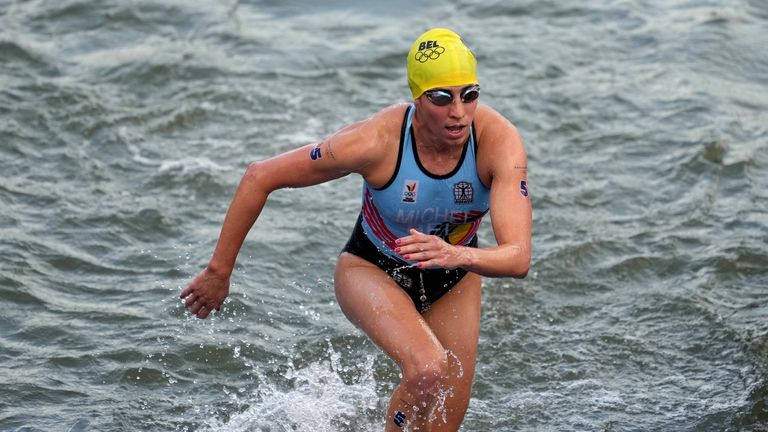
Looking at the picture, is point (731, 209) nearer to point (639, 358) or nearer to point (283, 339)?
point (639, 358)

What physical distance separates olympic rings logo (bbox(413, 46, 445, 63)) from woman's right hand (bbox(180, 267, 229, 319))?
1688 mm

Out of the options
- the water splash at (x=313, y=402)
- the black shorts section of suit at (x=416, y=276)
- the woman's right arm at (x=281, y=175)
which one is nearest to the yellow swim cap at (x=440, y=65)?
the woman's right arm at (x=281, y=175)

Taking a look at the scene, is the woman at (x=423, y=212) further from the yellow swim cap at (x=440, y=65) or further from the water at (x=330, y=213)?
the water at (x=330, y=213)

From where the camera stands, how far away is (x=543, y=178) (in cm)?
1188

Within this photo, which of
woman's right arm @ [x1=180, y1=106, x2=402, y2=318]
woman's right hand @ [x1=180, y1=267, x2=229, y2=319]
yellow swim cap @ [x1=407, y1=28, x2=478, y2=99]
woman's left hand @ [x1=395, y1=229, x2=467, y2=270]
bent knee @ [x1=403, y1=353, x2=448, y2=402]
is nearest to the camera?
woman's left hand @ [x1=395, y1=229, x2=467, y2=270]

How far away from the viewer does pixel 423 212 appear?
6723 millimetres

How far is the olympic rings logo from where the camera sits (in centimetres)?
646

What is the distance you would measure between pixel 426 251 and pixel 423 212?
106 centimetres

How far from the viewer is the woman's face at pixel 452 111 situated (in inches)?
251

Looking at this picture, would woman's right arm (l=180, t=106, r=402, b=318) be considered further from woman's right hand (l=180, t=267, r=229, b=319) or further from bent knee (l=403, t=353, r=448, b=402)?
bent knee (l=403, t=353, r=448, b=402)

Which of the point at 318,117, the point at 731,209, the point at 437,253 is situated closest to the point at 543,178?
the point at 731,209

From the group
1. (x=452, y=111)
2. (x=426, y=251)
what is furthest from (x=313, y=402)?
(x=426, y=251)

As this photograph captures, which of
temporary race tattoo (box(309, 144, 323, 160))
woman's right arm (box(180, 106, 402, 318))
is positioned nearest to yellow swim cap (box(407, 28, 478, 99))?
woman's right arm (box(180, 106, 402, 318))

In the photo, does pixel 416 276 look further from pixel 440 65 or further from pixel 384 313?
pixel 440 65
